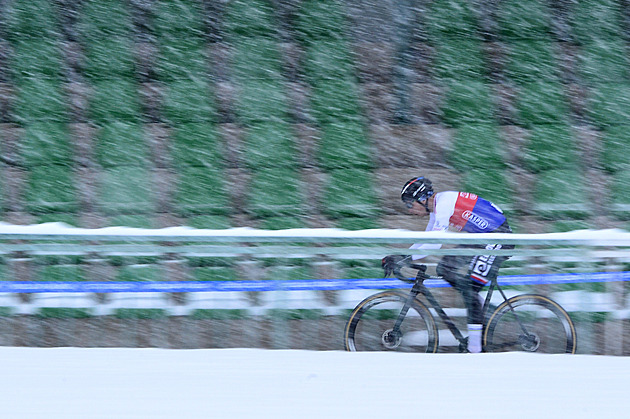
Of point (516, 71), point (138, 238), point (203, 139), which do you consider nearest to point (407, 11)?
point (516, 71)

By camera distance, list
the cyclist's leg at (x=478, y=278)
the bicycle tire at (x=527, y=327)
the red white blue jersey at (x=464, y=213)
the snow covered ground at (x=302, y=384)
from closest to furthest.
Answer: the snow covered ground at (x=302, y=384) < the cyclist's leg at (x=478, y=278) < the bicycle tire at (x=527, y=327) < the red white blue jersey at (x=464, y=213)

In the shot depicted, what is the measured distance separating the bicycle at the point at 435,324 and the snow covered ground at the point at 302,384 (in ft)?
2.20

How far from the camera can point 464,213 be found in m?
5.10

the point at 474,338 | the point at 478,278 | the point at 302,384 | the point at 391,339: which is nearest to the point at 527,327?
the point at 474,338

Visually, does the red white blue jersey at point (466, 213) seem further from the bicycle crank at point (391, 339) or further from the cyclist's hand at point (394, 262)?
the bicycle crank at point (391, 339)

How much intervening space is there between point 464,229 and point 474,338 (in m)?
0.79

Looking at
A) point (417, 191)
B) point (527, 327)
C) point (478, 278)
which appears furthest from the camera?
point (417, 191)

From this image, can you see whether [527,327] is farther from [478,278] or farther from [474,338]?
[478,278]

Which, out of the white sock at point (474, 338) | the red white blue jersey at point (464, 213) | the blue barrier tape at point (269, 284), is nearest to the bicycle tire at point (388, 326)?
the blue barrier tape at point (269, 284)

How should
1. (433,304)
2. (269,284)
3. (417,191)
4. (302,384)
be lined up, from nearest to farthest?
(302,384) → (269,284) → (433,304) → (417,191)

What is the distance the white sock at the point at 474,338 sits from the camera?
16.3 ft

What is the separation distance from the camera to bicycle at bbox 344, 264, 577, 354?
15.8 feet

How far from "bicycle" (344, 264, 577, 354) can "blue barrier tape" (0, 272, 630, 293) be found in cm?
12

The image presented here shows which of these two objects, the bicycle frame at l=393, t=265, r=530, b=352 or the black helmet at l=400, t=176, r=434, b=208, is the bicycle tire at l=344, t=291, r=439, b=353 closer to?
the bicycle frame at l=393, t=265, r=530, b=352
